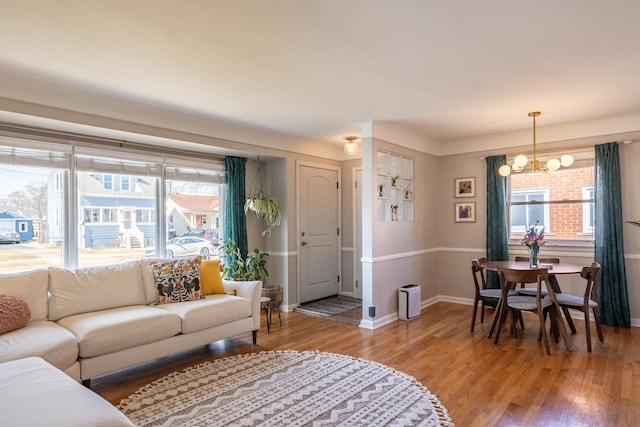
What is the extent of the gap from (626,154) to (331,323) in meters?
3.97

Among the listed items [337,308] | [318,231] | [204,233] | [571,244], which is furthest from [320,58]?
[571,244]

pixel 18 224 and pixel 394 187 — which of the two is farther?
pixel 394 187

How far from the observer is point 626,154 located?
455 cm

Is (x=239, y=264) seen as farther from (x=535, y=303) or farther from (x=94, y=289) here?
(x=535, y=303)

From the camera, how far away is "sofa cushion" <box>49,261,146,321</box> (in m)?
3.26

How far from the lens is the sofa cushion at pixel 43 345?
249 centimetres

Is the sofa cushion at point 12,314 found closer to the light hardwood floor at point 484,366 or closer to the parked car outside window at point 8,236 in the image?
the light hardwood floor at point 484,366

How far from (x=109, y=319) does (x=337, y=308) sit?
10.3 ft

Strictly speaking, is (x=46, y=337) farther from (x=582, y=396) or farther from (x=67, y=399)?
(x=582, y=396)

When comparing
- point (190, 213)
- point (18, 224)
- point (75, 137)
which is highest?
point (75, 137)

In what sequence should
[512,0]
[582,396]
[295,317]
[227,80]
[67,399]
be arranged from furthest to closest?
[295,317] → [227,80] → [582,396] → [512,0] → [67,399]

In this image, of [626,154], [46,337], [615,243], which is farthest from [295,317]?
[626,154]

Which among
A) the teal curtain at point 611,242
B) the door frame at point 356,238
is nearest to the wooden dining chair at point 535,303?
the teal curtain at point 611,242

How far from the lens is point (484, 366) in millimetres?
3359
